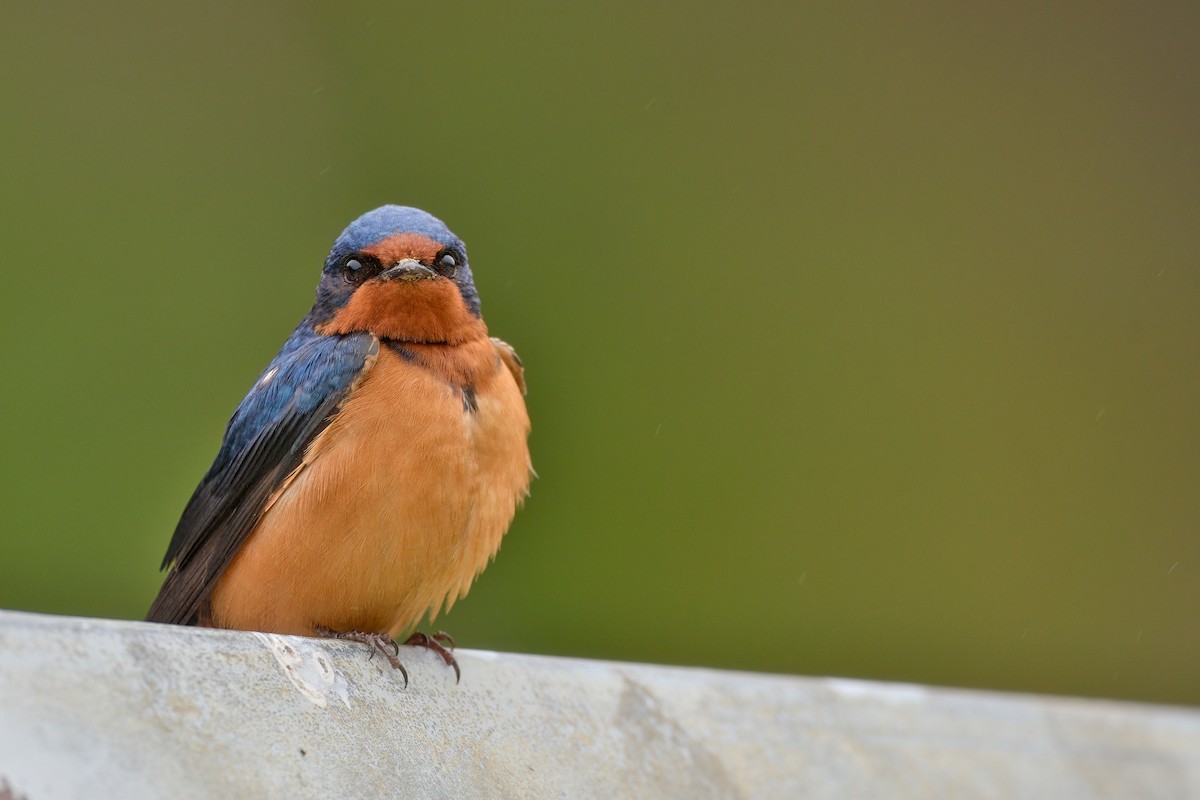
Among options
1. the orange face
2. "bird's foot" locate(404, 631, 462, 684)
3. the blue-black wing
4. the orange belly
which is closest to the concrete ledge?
"bird's foot" locate(404, 631, 462, 684)

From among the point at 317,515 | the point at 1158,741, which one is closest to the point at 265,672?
the point at 317,515

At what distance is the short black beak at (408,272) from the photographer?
2473mm

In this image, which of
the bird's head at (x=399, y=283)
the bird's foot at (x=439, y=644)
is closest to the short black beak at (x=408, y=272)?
the bird's head at (x=399, y=283)

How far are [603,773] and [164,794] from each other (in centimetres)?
74

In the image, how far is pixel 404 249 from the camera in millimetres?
2559

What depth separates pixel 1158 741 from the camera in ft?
8.54

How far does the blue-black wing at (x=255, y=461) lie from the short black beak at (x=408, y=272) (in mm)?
123

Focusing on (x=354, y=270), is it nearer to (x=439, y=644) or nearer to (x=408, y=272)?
(x=408, y=272)

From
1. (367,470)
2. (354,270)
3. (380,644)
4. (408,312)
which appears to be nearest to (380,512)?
(367,470)

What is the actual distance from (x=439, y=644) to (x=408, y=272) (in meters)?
0.69

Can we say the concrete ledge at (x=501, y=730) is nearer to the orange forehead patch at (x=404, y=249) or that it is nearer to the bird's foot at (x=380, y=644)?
the bird's foot at (x=380, y=644)

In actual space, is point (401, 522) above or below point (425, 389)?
below

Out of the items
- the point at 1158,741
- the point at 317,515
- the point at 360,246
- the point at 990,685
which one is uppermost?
the point at 360,246

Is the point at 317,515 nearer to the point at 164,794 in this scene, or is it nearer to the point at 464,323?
the point at 464,323
